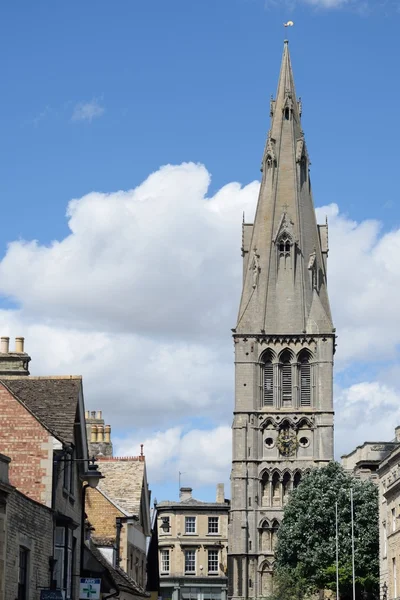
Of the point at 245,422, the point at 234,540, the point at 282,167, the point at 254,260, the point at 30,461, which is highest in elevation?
the point at 282,167

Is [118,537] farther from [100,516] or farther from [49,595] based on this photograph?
[49,595]

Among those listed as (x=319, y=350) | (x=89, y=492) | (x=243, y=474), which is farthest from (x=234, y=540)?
(x=89, y=492)

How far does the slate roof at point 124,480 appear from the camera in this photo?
49344mm

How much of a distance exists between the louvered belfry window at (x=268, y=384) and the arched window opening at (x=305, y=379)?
290 centimetres

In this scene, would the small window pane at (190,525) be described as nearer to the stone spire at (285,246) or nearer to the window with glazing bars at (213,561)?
the window with glazing bars at (213,561)

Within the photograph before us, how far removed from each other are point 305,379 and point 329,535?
39.1m

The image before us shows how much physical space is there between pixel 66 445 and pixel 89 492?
1496 cm

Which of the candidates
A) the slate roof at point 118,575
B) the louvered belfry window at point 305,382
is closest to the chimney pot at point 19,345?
the slate roof at point 118,575

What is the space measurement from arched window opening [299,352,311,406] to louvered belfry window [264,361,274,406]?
2901mm

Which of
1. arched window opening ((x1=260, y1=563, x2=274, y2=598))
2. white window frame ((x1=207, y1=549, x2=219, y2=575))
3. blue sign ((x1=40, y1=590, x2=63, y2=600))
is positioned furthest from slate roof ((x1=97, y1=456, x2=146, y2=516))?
white window frame ((x1=207, y1=549, x2=219, y2=575))

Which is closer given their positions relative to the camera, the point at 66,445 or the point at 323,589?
the point at 66,445

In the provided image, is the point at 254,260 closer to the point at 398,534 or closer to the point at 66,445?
the point at 398,534

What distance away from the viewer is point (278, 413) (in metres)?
127

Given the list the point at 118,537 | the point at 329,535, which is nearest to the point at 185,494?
the point at 329,535
